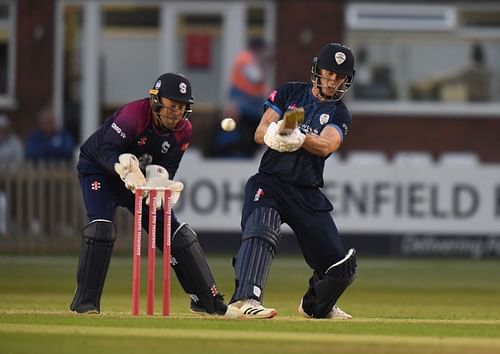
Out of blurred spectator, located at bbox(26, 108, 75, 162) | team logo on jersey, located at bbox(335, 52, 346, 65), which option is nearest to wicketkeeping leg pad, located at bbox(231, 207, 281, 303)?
team logo on jersey, located at bbox(335, 52, 346, 65)

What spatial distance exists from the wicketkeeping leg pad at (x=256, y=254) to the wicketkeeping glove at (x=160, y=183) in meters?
0.57

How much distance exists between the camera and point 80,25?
2359cm

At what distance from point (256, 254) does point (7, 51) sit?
13932mm

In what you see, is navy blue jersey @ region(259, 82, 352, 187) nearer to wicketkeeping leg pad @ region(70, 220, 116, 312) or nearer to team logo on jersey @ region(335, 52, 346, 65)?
team logo on jersey @ region(335, 52, 346, 65)

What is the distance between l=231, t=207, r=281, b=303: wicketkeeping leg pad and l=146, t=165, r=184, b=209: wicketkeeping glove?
0.57m

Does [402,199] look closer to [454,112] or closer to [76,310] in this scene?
[454,112]

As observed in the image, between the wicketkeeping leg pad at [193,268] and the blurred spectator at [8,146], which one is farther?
the blurred spectator at [8,146]

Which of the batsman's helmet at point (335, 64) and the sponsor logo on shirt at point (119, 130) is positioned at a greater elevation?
the batsman's helmet at point (335, 64)

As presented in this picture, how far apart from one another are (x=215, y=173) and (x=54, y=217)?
2206 mm

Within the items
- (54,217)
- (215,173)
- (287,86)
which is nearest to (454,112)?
(215,173)

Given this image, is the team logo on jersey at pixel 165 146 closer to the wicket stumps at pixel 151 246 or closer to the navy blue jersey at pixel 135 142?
the navy blue jersey at pixel 135 142

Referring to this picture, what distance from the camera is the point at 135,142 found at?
10570 mm

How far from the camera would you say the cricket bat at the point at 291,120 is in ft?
31.6

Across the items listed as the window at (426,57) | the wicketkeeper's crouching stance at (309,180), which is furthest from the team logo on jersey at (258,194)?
the window at (426,57)
